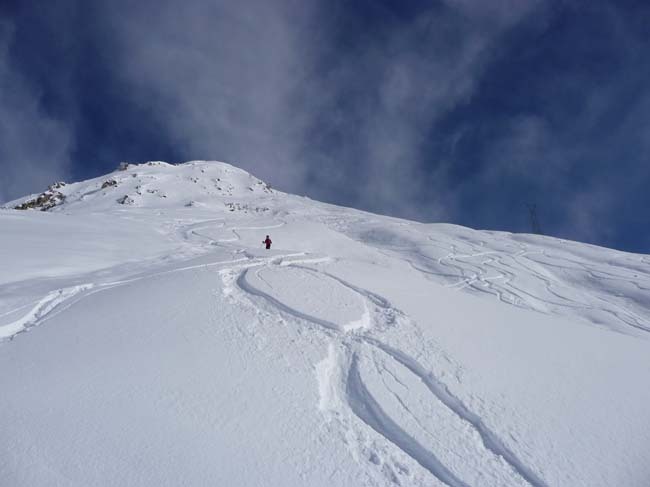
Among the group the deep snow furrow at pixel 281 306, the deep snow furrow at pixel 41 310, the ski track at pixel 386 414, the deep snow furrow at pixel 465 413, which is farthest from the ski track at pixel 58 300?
the deep snow furrow at pixel 465 413

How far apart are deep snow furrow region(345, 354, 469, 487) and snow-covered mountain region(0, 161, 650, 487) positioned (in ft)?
0.07

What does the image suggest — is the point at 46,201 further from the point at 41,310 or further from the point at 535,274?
the point at 535,274

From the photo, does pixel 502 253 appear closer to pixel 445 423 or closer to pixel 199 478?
pixel 445 423

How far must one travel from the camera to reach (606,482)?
343cm

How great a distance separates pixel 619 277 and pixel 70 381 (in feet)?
65.3

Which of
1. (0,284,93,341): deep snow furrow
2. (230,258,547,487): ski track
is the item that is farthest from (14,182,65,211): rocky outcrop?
(230,258,547,487): ski track

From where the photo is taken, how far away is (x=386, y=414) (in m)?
4.06

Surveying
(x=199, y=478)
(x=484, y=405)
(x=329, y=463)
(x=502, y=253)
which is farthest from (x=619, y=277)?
(x=199, y=478)

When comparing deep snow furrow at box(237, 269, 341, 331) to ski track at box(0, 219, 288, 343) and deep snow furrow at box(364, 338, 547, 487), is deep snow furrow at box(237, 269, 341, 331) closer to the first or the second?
deep snow furrow at box(364, 338, 547, 487)

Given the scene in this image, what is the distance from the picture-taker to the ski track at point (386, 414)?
348 cm

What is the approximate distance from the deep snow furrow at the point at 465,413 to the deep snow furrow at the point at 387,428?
26.2 inches

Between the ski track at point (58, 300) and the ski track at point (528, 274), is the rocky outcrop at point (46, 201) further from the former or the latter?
the ski track at point (528, 274)

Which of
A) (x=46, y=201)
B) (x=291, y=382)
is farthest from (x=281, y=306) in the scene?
(x=46, y=201)

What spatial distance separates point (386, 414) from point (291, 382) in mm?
1251
